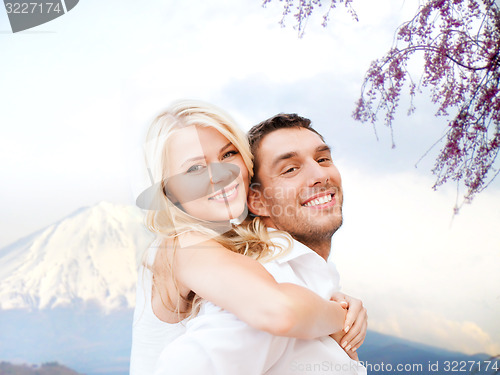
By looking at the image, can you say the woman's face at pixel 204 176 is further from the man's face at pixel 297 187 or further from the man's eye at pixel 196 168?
the man's face at pixel 297 187

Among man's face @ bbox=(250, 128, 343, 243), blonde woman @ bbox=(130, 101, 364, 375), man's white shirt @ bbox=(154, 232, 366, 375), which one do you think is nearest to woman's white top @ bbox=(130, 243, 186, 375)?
blonde woman @ bbox=(130, 101, 364, 375)

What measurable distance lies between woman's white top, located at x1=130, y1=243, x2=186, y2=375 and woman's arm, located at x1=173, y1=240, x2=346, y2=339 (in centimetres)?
27

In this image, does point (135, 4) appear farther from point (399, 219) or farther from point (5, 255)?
point (399, 219)

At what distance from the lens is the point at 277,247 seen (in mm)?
1397

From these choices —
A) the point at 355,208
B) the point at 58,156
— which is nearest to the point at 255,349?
the point at 355,208

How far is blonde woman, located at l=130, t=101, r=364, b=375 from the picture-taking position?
130 cm

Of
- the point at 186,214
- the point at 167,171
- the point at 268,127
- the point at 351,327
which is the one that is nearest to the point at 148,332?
the point at 186,214

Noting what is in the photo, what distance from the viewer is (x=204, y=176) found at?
1377 mm

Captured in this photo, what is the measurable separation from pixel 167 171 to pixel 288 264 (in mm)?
437

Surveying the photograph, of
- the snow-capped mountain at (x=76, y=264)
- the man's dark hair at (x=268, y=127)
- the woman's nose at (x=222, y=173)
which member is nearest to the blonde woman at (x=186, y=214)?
the woman's nose at (x=222, y=173)

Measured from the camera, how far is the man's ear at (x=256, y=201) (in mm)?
1612

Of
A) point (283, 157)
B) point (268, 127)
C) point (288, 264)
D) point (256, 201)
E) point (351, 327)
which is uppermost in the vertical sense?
point (268, 127)

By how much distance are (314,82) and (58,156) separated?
Answer: 1.10m

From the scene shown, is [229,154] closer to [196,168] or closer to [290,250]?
[196,168]
